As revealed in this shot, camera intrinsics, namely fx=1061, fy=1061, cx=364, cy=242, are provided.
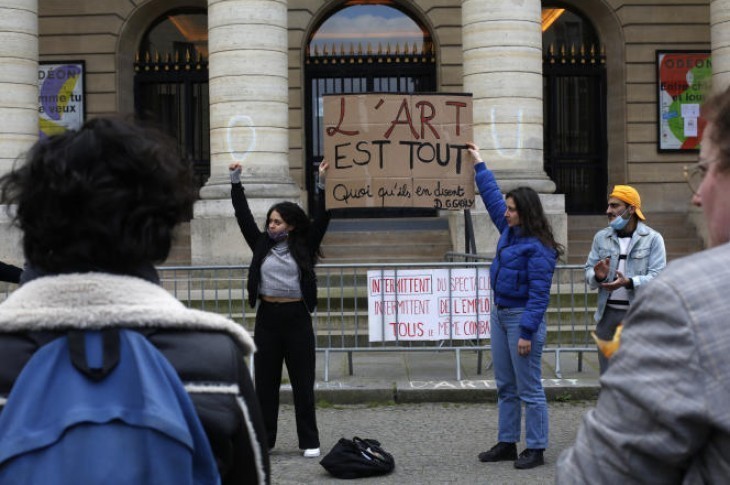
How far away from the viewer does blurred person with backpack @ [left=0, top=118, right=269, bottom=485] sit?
1929mm

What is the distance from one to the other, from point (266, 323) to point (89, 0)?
14.3m

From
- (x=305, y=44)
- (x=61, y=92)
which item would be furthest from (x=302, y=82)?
(x=61, y=92)

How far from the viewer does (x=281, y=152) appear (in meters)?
15.8

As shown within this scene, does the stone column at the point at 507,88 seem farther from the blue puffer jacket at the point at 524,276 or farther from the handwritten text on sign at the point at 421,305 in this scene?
the blue puffer jacket at the point at 524,276

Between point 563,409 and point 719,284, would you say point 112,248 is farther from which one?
point 563,409

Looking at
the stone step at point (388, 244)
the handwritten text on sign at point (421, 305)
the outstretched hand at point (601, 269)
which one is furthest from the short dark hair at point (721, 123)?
the stone step at point (388, 244)

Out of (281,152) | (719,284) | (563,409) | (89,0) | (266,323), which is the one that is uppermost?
(89,0)

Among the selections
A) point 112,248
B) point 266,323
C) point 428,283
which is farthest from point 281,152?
point 112,248

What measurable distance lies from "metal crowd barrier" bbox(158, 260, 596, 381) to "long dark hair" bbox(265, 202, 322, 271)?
115 inches

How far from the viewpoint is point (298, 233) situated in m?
7.58

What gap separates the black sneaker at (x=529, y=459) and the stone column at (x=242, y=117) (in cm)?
863

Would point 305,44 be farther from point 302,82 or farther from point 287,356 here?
point 287,356

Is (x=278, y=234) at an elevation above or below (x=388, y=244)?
above

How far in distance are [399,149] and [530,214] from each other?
4.19m
